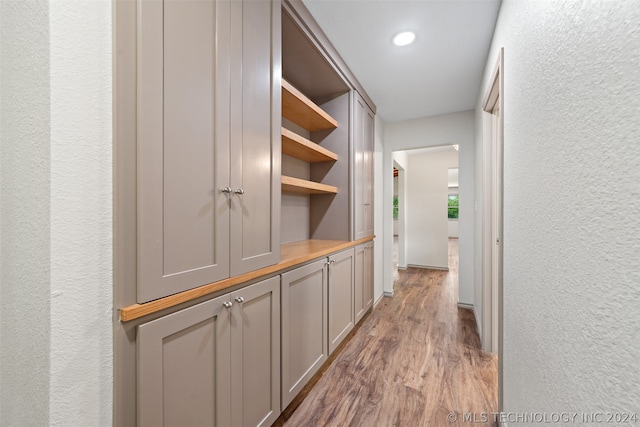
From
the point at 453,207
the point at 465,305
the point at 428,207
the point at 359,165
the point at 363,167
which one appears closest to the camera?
the point at 359,165

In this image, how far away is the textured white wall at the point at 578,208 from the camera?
0.45 metres

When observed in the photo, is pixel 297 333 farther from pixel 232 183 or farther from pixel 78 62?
pixel 78 62

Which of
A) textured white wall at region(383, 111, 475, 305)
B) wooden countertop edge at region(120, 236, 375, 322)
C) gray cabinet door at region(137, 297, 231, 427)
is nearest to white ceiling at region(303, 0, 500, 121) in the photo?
textured white wall at region(383, 111, 475, 305)

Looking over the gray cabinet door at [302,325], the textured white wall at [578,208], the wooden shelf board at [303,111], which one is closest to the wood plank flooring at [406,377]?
the gray cabinet door at [302,325]

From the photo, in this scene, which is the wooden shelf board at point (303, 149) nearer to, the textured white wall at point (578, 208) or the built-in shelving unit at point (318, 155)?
the built-in shelving unit at point (318, 155)

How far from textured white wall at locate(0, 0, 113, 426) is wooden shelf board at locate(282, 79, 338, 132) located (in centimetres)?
104

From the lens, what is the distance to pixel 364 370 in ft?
6.32

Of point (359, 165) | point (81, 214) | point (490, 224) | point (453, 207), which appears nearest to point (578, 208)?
point (81, 214)

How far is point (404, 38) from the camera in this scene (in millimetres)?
1874

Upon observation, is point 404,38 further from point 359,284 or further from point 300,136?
point 359,284

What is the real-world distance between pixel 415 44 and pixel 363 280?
6.94ft

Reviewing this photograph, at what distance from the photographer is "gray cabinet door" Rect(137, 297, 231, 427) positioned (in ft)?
2.65

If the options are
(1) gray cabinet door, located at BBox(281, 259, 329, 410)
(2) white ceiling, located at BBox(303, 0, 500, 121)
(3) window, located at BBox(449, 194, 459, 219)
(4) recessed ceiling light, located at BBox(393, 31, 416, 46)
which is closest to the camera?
(1) gray cabinet door, located at BBox(281, 259, 329, 410)

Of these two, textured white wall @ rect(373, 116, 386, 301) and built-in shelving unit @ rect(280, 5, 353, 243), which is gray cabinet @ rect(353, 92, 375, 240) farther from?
textured white wall @ rect(373, 116, 386, 301)
